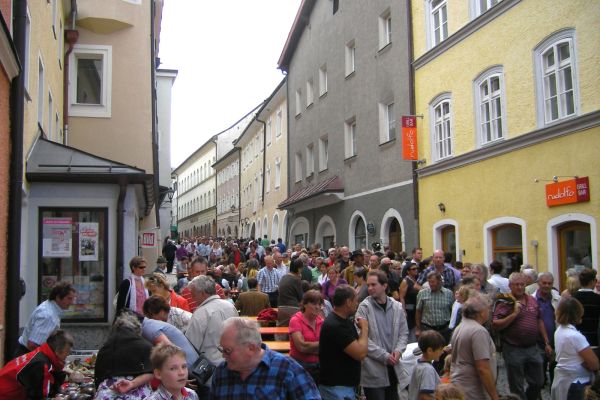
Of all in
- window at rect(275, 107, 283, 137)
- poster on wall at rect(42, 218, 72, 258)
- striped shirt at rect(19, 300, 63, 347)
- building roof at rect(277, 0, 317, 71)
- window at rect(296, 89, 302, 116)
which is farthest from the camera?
window at rect(275, 107, 283, 137)

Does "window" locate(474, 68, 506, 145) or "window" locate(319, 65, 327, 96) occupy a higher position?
"window" locate(319, 65, 327, 96)

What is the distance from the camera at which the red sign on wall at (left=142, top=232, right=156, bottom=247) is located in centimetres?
2145

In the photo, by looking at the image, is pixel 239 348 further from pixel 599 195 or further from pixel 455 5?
pixel 455 5

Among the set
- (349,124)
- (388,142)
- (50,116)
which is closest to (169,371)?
(50,116)

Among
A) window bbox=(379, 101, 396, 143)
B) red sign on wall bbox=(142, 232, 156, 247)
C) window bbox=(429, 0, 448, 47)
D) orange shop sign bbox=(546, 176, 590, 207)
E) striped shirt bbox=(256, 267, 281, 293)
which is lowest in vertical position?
striped shirt bbox=(256, 267, 281, 293)

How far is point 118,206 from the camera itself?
1282cm

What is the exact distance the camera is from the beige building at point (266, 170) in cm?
3900

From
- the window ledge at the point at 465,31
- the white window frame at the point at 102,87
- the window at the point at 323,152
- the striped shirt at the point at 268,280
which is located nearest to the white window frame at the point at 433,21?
the window ledge at the point at 465,31

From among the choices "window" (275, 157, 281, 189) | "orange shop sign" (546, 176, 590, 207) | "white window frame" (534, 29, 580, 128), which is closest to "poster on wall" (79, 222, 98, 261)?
"orange shop sign" (546, 176, 590, 207)

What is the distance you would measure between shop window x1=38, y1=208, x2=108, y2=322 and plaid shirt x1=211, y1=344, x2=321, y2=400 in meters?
9.25

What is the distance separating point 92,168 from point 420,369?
9.05 metres

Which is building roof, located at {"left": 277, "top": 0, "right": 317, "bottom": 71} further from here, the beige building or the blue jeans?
the blue jeans

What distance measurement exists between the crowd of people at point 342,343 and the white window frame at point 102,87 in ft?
39.4

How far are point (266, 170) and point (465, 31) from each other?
27884 mm
